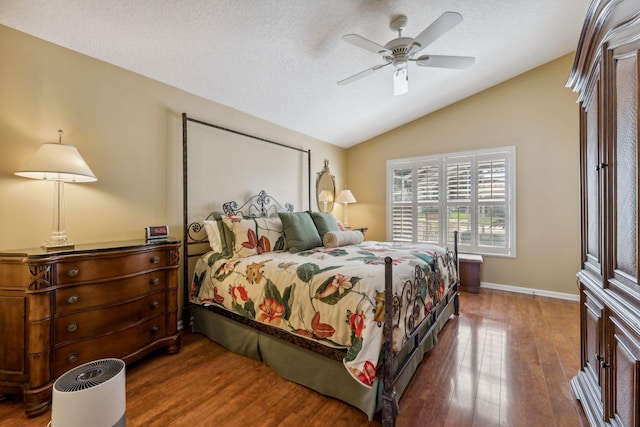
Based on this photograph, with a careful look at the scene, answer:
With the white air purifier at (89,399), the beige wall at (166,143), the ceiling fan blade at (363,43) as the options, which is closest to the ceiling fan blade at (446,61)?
the ceiling fan blade at (363,43)

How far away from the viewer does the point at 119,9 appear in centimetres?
185

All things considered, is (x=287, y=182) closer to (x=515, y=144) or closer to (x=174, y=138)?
(x=174, y=138)

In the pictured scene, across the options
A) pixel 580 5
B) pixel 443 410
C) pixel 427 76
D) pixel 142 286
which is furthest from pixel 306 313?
pixel 580 5

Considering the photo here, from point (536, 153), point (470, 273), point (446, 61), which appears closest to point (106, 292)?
point (446, 61)

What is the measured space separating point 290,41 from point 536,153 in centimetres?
365

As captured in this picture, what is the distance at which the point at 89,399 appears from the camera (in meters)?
0.89

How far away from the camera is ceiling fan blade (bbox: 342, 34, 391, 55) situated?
78.7 inches

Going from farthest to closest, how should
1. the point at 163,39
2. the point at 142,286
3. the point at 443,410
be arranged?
the point at 163,39 → the point at 142,286 → the point at 443,410

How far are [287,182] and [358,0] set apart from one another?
245 centimetres

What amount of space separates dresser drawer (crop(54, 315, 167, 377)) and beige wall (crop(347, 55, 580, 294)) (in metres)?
4.35

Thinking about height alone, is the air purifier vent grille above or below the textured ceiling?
below

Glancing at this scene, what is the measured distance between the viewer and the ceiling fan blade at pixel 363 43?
2.00 m

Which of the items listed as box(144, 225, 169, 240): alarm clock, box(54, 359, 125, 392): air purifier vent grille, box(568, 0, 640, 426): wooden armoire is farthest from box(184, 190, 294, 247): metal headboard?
box(568, 0, 640, 426): wooden armoire

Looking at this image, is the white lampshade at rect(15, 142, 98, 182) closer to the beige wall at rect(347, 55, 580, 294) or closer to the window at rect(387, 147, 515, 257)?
the window at rect(387, 147, 515, 257)
